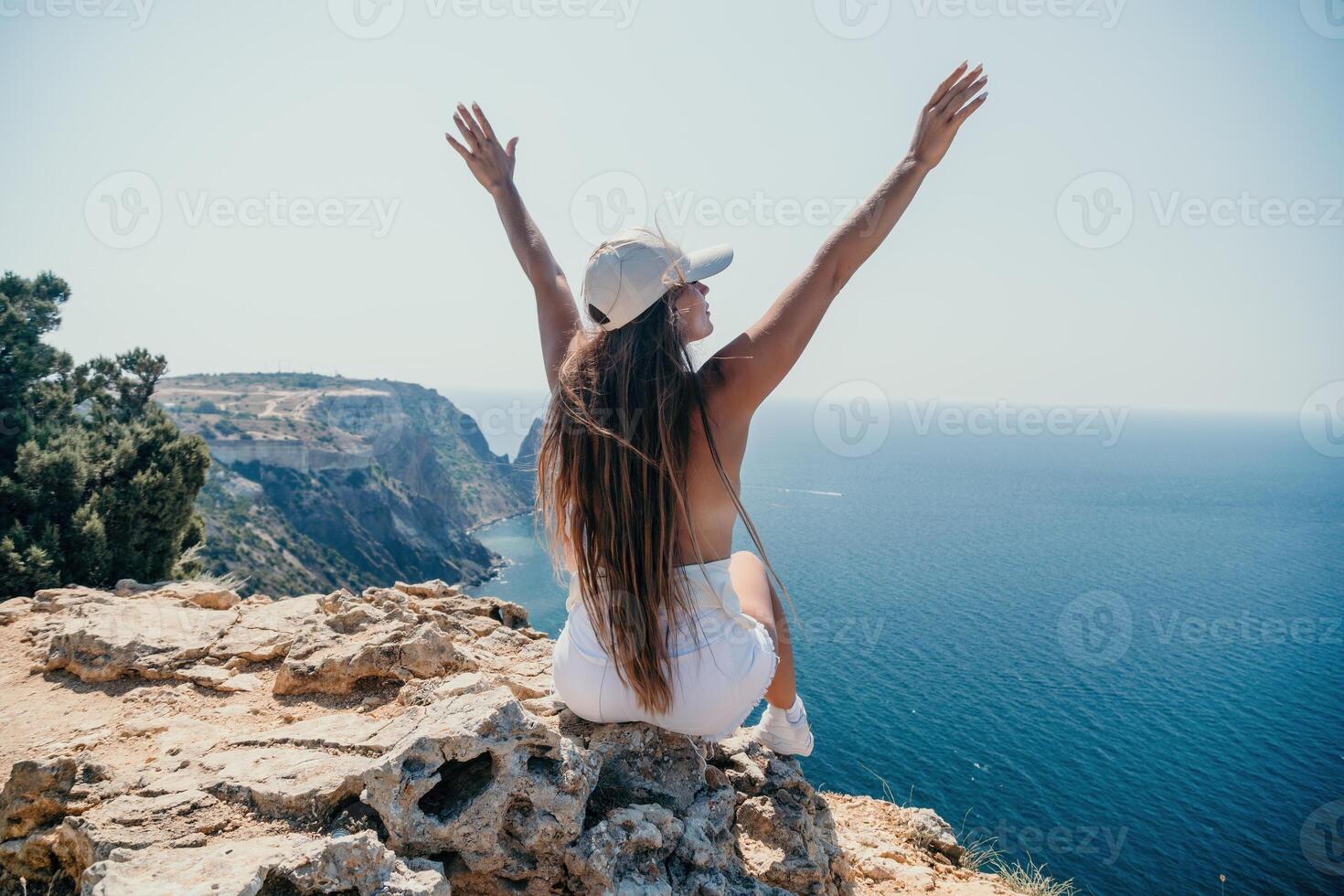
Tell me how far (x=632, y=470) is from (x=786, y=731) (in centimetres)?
192

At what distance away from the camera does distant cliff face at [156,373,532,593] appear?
48.6m

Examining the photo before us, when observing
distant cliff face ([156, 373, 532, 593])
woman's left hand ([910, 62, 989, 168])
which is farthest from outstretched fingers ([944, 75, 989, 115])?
distant cliff face ([156, 373, 532, 593])

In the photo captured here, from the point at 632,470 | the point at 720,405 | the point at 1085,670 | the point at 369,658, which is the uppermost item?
Answer: the point at 720,405

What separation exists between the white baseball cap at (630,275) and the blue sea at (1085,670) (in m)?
3.75

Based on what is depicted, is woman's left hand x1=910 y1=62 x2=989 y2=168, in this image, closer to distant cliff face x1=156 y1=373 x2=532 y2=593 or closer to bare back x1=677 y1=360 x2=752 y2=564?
bare back x1=677 y1=360 x2=752 y2=564

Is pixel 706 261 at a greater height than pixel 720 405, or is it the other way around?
pixel 706 261

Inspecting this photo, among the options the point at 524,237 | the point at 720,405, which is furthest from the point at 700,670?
the point at 524,237

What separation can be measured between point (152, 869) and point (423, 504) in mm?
73891

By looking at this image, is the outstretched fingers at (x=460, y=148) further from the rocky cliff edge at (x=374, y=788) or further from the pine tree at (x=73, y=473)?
A: the pine tree at (x=73, y=473)

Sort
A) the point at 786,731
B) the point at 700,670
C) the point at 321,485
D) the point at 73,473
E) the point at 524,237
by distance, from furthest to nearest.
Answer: the point at 321,485 < the point at 73,473 < the point at 786,731 < the point at 524,237 < the point at 700,670

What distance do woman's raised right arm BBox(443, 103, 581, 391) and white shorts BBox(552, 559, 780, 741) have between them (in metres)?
1.04

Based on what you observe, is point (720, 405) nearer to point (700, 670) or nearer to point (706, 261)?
point (706, 261)

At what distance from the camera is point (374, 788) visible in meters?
2.55

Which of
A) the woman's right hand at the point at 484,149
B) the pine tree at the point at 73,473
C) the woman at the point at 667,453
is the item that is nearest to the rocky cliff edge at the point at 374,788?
the woman at the point at 667,453
